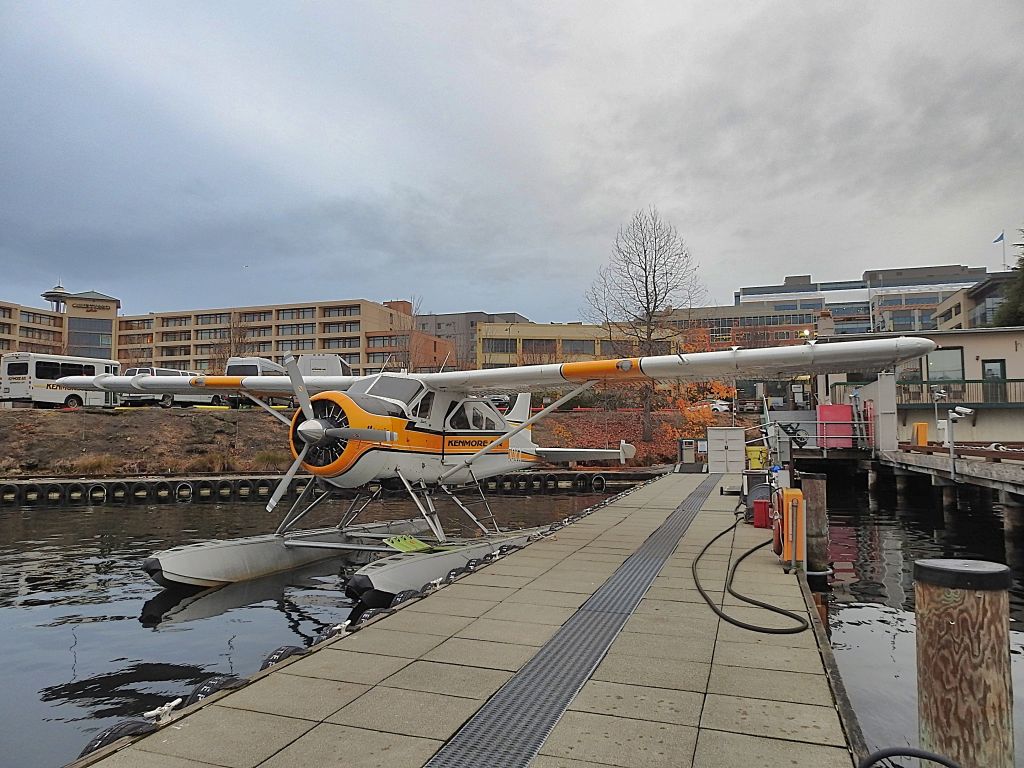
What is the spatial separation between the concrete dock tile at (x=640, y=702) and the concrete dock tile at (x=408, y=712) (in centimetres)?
68

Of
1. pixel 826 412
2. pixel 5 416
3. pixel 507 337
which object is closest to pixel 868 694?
pixel 826 412

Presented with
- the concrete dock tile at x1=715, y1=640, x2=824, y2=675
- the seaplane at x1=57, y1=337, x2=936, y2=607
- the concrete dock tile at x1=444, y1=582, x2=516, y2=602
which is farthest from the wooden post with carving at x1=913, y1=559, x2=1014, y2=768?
the seaplane at x1=57, y1=337, x2=936, y2=607

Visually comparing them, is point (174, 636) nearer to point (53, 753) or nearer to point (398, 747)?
point (53, 753)

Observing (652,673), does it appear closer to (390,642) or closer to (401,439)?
(390,642)

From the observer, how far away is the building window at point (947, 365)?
25.6 metres

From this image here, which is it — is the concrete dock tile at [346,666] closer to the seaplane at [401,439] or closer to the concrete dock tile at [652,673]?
the concrete dock tile at [652,673]

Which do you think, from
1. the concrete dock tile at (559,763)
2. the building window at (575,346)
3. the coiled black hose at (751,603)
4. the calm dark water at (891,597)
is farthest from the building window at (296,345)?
the concrete dock tile at (559,763)

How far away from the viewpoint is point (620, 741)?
3.57 metres

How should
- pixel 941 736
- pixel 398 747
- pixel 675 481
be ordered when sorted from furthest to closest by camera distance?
1. pixel 675 481
2. pixel 398 747
3. pixel 941 736

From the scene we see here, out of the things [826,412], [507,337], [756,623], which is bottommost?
[756,623]

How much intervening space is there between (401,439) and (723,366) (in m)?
5.12

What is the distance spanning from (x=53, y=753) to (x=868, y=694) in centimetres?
626

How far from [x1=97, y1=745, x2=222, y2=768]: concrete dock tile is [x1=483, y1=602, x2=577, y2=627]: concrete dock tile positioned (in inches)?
124

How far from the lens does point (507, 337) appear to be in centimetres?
7619
